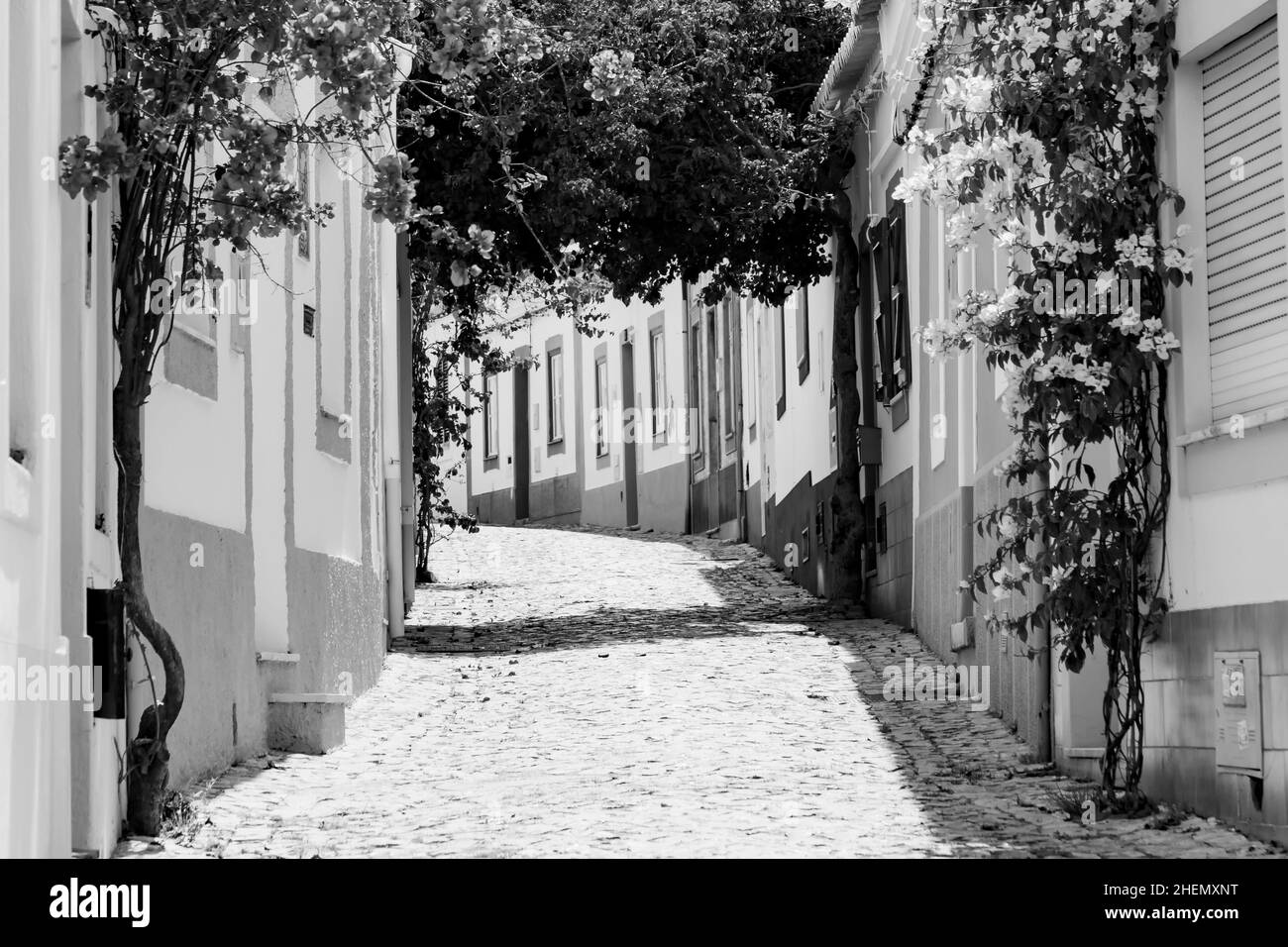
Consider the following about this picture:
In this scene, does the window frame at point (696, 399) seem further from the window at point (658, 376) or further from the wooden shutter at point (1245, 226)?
the wooden shutter at point (1245, 226)

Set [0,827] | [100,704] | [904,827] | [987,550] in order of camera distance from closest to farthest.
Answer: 1. [0,827]
2. [100,704]
3. [904,827]
4. [987,550]

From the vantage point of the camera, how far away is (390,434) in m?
18.2

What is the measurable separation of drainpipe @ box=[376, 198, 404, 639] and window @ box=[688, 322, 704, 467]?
1162 cm

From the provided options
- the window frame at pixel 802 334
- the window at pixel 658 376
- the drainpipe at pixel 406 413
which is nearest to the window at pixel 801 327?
the window frame at pixel 802 334

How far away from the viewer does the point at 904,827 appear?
28.8 ft

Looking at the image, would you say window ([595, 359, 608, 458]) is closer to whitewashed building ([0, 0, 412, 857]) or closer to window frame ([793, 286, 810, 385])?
window frame ([793, 286, 810, 385])

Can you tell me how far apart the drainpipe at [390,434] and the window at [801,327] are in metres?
5.01

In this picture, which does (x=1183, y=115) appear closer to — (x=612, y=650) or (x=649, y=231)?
(x=612, y=650)

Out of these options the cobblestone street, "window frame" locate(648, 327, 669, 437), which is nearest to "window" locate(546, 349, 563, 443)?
"window frame" locate(648, 327, 669, 437)

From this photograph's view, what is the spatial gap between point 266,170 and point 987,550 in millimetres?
5642

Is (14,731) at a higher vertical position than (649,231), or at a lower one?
lower

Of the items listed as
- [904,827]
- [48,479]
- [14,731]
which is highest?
[48,479]

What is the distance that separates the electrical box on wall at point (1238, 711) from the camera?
26.3 feet

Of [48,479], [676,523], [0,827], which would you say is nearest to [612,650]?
[48,479]
